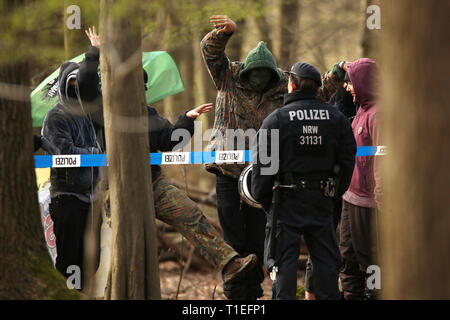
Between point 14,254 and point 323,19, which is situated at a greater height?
point 323,19

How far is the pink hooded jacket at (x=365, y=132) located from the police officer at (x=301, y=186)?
2.52 feet

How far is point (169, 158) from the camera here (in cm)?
741

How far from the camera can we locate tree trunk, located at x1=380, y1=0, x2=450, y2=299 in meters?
2.81

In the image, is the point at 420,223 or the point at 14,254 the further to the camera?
the point at 14,254

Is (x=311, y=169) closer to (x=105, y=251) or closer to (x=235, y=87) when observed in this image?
(x=235, y=87)

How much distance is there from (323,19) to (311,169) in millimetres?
13374

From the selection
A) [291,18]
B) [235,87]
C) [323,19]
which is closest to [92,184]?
[235,87]

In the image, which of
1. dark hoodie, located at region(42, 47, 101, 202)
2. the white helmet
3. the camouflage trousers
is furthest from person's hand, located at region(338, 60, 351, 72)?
dark hoodie, located at region(42, 47, 101, 202)

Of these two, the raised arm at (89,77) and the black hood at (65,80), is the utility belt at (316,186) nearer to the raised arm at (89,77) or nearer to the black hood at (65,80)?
the raised arm at (89,77)

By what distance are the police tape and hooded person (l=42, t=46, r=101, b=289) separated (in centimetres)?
6

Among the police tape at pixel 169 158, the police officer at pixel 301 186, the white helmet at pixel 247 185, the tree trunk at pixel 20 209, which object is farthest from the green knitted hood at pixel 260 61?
the tree trunk at pixel 20 209


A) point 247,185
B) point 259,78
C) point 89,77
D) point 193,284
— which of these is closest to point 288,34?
point 193,284

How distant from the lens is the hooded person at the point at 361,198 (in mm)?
6473

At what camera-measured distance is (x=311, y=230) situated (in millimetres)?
5820
